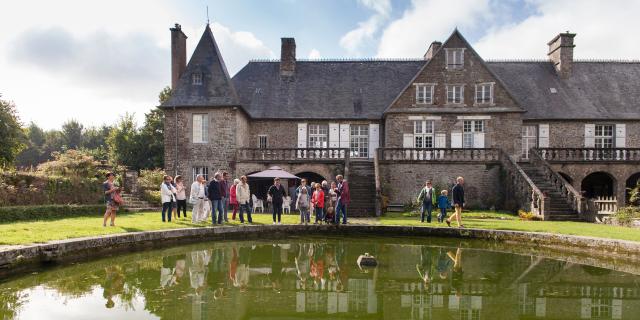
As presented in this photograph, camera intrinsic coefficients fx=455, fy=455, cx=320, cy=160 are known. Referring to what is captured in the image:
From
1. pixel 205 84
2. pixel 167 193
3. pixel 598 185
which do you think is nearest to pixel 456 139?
pixel 598 185

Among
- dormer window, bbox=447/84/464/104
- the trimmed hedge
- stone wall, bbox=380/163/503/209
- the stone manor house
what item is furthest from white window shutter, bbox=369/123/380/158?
the trimmed hedge

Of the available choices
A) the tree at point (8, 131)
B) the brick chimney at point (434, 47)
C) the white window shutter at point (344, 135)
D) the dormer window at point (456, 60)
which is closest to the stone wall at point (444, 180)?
the white window shutter at point (344, 135)

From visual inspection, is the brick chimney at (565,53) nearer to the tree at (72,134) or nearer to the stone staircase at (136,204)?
the stone staircase at (136,204)

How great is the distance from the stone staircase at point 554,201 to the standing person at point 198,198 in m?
12.9

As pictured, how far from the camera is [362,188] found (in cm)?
2109

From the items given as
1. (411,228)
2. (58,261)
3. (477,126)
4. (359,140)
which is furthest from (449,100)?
(58,261)

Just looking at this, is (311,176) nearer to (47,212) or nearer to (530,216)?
(530,216)

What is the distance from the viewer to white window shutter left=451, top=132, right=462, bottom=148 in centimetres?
2422

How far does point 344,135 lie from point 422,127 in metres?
4.27

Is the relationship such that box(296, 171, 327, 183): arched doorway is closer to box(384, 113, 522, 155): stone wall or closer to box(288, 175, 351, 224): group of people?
box(384, 113, 522, 155): stone wall

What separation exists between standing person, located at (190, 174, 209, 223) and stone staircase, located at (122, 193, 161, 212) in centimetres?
656

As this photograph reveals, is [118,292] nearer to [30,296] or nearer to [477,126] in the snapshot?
[30,296]

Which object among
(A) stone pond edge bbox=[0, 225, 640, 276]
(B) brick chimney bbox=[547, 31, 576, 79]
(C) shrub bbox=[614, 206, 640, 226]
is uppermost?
(B) brick chimney bbox=[547, 31, 576, 79]

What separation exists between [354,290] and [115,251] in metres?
5.80
